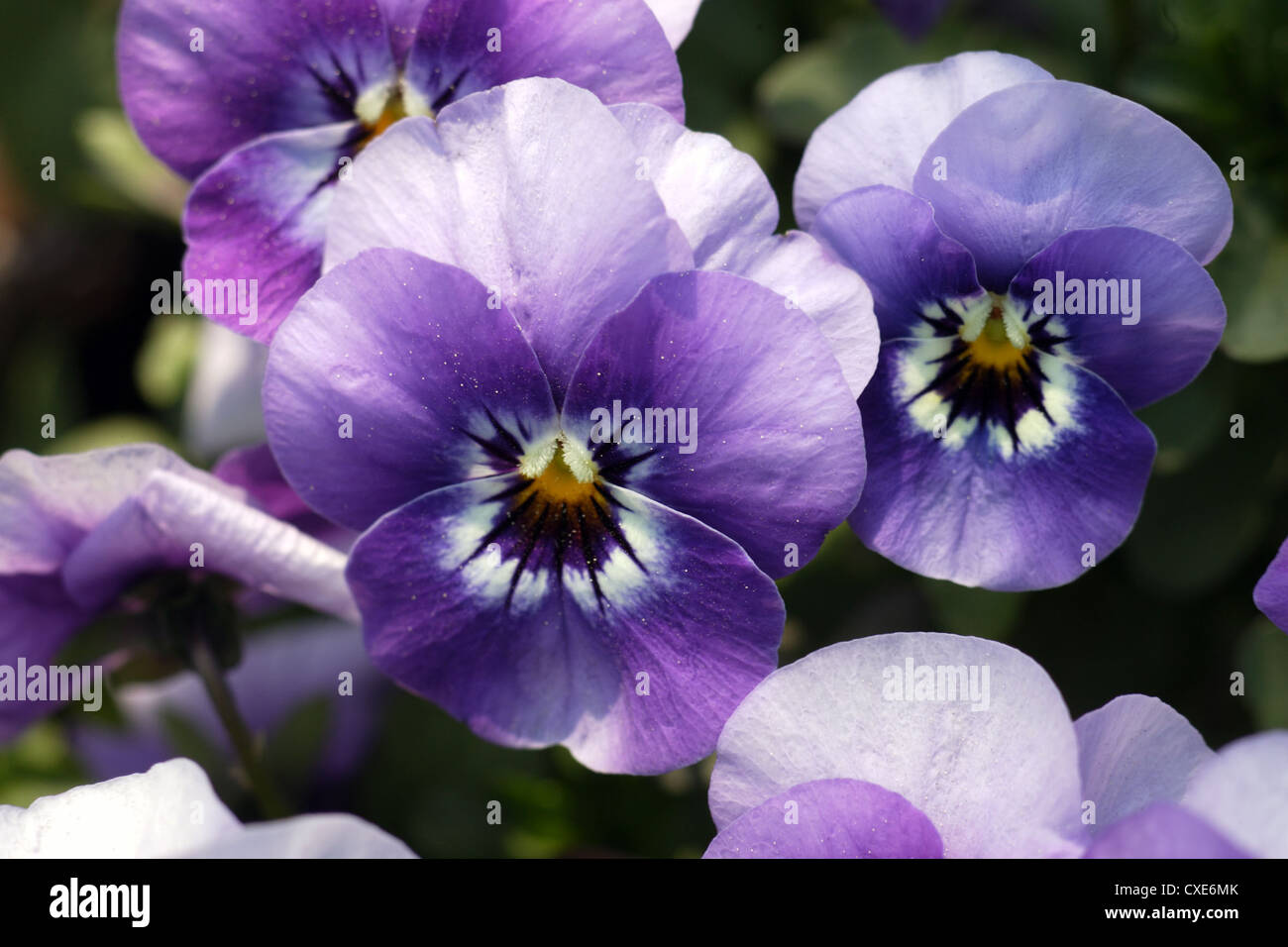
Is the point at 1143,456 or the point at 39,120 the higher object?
the point at 39,120

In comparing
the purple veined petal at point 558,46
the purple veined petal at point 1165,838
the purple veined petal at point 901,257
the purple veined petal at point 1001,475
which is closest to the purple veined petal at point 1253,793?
the purple veined petal at point 1165,838

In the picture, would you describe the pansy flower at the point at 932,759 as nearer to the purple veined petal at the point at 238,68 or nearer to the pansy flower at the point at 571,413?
the pansy flower at the point at 571,413

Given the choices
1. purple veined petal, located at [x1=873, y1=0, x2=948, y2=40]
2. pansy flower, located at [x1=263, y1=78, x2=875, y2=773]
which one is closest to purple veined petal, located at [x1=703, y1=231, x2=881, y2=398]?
pansy flower, located at [x1=263, y1=78, x2=875, y2=773]

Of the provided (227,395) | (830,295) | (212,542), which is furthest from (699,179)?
(227,395)

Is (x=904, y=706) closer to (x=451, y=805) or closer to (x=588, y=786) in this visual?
(x=588, y=786)

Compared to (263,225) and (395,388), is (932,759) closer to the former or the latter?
(395,388)

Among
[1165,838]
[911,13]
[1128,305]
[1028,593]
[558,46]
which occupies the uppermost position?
[911,13]

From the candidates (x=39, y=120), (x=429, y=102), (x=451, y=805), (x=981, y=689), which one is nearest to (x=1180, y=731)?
(x=981, y=689)
